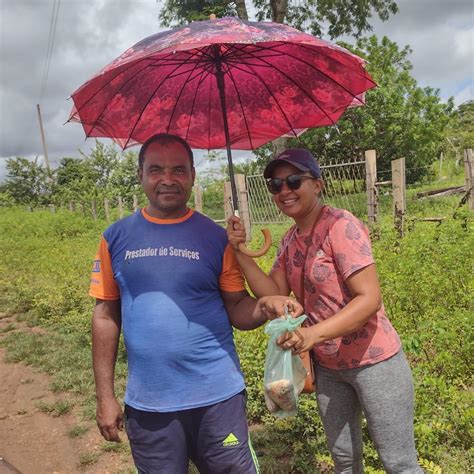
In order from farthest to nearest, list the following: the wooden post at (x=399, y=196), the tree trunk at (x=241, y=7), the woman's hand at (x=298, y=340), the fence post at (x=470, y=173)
Result: the tree trunk at (x=241, y=7), the fence post at (x=470, y=173), the wooden post at (x=399, y=196), the woman's hand at (x=298, y=340)

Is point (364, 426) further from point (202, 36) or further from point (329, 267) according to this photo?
point (202, 36)

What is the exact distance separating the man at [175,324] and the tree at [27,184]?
32795 millimetres

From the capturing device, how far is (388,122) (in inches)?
751

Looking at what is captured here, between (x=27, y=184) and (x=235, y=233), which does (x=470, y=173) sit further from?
(x=27, y=184)

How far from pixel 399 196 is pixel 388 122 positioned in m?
13.0

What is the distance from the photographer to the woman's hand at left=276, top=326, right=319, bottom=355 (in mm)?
1502

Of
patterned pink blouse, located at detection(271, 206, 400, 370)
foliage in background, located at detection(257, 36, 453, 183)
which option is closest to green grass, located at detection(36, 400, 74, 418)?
patterned pink blouse, located at detection(271, 206, 400, 370)

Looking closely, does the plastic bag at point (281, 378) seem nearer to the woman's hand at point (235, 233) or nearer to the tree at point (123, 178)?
the woman's hand at point (235, 233)

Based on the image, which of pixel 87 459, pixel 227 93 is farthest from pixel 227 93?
pixel 87 459

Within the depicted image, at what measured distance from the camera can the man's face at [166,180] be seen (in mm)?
1793

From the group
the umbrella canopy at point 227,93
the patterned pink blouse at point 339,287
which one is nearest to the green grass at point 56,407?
the umbrella canopy at point 227,93

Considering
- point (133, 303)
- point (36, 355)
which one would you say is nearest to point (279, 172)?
point (133, 303)

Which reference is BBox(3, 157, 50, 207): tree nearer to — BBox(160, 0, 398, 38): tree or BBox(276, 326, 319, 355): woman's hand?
BBox(160, 0, 398, 38): tree

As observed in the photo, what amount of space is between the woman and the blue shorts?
0.43m
